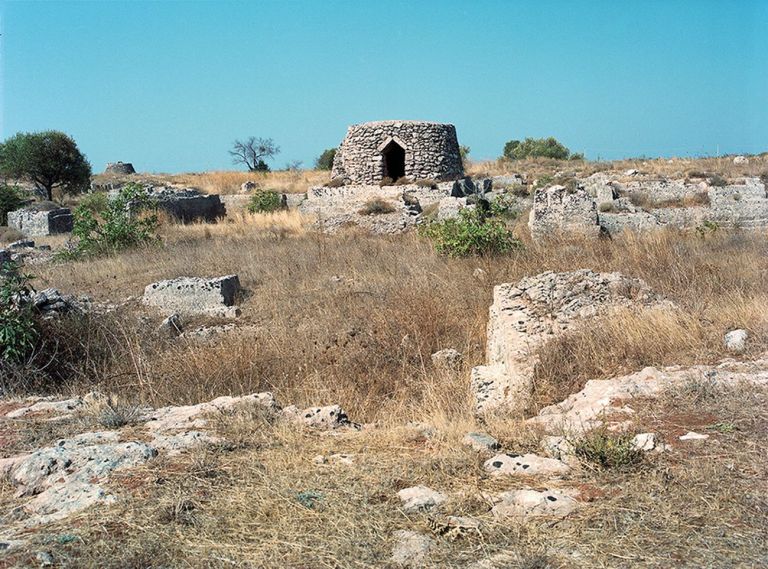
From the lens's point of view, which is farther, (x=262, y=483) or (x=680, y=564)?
(x=262, y=483)

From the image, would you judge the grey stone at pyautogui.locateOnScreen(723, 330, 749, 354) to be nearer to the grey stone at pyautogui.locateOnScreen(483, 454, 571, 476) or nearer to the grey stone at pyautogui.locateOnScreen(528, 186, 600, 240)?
the grey stone at pyautogui.locateOnScreen(483, 454, 571, 476)

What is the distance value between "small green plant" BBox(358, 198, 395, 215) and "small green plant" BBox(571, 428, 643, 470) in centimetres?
1456

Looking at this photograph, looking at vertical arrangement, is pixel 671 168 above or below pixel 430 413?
above

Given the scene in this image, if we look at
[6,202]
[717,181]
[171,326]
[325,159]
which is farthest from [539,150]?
[171,326]

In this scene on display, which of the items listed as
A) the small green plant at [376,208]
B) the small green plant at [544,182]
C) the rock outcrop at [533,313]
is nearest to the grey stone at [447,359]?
the rock outcrop at [533,313]

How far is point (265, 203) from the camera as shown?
22453 millimetres

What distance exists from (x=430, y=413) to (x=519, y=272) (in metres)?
4.31

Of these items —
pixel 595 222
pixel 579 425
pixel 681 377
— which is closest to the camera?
pixel 579 425

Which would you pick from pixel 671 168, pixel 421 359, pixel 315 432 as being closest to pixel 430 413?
pixel 315 432

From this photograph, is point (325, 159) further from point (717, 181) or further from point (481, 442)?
point (481, 442)

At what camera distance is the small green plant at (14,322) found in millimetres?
5902

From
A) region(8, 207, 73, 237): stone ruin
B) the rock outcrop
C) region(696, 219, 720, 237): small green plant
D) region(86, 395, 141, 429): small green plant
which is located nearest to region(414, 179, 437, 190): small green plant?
region(696, 219, 720, 237): small green plant

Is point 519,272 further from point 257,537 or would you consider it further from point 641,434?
point 257,537

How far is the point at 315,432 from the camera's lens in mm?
4125
